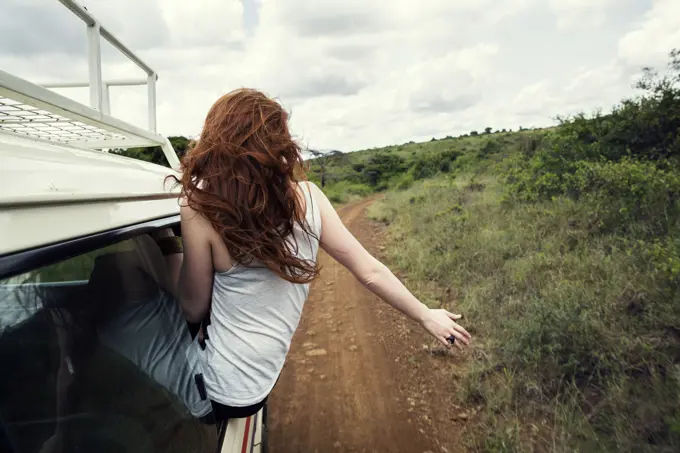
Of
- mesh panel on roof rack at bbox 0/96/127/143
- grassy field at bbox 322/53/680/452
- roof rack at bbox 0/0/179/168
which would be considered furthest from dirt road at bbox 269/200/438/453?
mesh panel on roof rack at bbox 0/96/127/143

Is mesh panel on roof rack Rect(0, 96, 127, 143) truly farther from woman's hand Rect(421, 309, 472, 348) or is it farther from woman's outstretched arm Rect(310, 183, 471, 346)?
woman's hand Rect(421, 309, 472, 348)

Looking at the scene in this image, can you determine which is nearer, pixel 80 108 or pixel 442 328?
pixel 80 108

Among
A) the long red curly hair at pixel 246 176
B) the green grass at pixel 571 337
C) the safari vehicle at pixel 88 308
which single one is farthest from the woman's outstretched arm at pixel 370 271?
the green grass at pixel 571 337

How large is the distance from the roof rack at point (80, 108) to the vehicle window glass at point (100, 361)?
436 mm

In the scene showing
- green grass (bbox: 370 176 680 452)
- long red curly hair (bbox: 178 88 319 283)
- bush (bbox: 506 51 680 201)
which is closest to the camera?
long red curly hair (bbox: 178 88 319 283)

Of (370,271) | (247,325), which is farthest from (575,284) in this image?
(247,325)

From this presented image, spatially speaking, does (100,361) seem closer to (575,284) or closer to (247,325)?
(247,325)

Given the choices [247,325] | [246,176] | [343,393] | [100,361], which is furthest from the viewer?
[343,393]

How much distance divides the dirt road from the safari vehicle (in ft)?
4.91

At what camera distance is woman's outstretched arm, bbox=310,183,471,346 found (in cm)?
165

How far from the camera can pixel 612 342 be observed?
3109mm

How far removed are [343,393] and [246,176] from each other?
2.72m

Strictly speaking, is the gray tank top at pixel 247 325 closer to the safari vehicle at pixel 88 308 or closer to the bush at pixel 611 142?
the safari vehicle at pixel 88 308

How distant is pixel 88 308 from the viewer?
1239 mm
